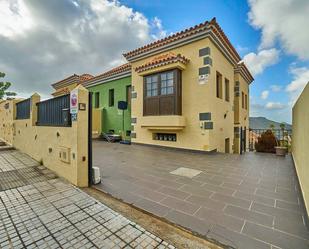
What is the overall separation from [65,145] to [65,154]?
20cm

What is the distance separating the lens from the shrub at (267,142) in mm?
8094

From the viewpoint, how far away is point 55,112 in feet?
14.6

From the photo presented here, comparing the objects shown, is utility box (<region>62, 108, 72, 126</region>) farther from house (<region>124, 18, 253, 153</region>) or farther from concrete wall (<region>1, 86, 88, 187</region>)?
house (<region>124, 18, 253, 153</region>)

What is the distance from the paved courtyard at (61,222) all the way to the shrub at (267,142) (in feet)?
27.6

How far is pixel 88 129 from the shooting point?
3.53m

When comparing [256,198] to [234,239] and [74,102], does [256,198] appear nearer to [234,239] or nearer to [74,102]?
[234,239]

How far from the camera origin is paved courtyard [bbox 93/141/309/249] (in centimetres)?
195

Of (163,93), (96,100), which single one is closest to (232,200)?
(163,93)

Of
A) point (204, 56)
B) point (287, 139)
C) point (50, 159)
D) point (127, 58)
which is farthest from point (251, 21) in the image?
point (50, 159)

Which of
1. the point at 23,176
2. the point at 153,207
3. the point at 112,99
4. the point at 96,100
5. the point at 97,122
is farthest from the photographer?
the point at 96,100

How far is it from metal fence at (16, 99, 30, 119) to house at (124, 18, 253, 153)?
491cm

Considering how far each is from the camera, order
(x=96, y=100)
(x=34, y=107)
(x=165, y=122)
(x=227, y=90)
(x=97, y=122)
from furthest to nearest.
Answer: (x=96, y=100) < (x=97, y=122) < (x=227, y=90) < (x=165, y=122) < (x=34, y=107)

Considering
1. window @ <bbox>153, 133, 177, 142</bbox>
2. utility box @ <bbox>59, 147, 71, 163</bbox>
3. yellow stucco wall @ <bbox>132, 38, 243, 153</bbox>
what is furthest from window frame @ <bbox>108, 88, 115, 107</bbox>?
utility box @ <bbox>59, 147, 71, 163</bbox>

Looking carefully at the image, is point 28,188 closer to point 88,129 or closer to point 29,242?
point 88,129
